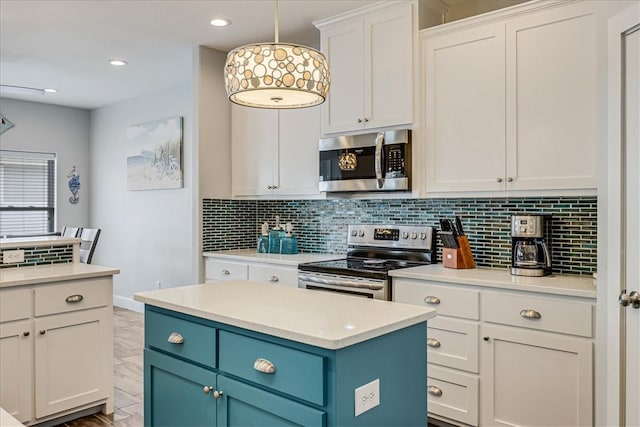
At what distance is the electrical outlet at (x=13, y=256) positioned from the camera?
2.96 metres

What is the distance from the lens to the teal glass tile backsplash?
286 cm

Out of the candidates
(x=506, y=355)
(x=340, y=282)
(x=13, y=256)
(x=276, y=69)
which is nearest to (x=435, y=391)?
(x=506, y=355)

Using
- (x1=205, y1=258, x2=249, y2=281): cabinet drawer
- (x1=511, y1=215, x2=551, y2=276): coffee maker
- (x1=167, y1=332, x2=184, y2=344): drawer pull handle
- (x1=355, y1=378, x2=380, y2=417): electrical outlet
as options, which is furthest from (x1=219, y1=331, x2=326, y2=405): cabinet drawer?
(x1=205, y1=258, x2=249, y2=281): cabinet drawer

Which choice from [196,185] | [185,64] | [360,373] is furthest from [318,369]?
[185,64]

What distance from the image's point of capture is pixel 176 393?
1935 mm

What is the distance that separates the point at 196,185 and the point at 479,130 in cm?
225

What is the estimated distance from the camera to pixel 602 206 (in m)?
2.17

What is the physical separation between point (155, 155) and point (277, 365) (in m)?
4.60

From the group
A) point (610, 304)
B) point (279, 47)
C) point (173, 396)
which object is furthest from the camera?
point (610, 304)

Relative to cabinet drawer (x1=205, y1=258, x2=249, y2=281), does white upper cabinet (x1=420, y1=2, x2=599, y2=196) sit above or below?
above

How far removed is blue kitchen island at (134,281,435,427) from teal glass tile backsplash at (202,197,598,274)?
4.94 ft

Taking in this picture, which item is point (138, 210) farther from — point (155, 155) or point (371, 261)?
point (371, 261)

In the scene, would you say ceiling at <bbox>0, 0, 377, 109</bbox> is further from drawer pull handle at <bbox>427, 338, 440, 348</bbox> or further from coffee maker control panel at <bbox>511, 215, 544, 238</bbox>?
drawer pull handle at <bbox>427, 338, 440, 348</bbox>

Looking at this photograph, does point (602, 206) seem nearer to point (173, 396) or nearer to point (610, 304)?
point (610, 304)
